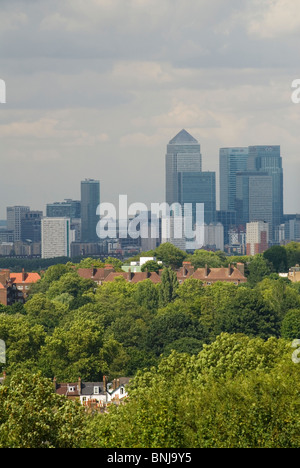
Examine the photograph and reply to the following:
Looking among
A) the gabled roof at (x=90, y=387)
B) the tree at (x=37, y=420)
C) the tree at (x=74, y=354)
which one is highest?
the tree at (x=37, y=420)

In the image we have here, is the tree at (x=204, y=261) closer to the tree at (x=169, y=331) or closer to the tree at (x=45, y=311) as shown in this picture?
the tree at (x=45, y=311)

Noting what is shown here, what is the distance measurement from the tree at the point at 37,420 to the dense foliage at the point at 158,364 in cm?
2

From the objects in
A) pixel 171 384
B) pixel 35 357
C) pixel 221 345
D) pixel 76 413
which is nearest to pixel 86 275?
pixel 35 357

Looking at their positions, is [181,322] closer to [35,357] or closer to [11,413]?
[35,357]

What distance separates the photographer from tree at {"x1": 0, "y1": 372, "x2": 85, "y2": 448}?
68.6ft

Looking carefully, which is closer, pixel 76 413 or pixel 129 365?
pixel 76 413

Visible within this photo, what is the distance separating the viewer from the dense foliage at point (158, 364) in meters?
21.6

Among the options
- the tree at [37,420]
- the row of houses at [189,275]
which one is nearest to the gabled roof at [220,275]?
the row of houses at [189,275]

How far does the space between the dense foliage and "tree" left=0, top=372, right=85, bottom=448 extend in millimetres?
22

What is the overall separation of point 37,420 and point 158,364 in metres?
17.2

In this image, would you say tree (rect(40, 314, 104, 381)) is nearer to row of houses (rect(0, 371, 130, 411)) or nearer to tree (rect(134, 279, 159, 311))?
row of houses (rect(0, 371, 130, 411))

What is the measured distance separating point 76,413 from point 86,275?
7011 cm

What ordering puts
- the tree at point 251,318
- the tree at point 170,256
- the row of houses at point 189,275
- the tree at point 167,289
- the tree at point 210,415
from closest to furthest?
the tree at point 210,415
the tree at point 251,318
the tree at point 167,289
the row of houses at point 189,275
the tree at point 170,256

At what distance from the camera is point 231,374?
3112 centimetres
